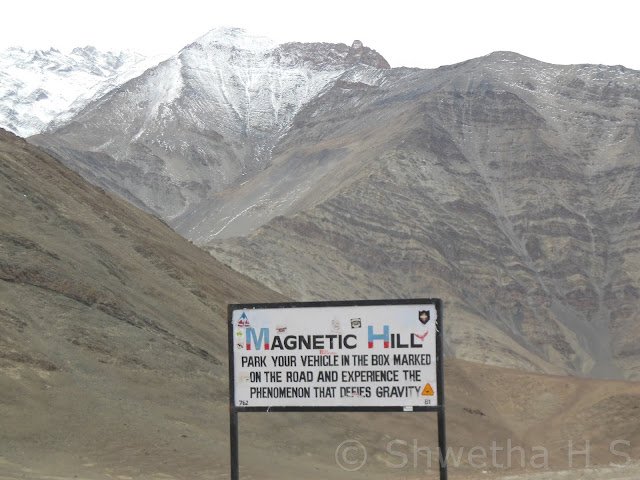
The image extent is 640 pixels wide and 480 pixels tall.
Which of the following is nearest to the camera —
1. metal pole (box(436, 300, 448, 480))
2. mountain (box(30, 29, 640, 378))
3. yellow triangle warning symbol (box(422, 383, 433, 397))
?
metal pole (box(436, 300, 448, 480))

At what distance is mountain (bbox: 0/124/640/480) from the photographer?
113 feet

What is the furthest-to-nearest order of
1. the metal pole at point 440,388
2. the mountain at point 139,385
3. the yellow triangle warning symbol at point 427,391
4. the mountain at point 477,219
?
the mountain at point 477,219, the mountain at point 139,385, the yellow triangle warning symbol at point 427,391, the metal pole at point 440,388

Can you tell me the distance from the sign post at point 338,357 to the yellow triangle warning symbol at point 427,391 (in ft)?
0.05

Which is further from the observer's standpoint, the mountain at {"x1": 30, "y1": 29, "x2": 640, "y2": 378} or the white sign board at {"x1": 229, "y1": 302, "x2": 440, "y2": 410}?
the mountain at {"x1": 30, "y1": 29, "x2": 640, "y2": 378}

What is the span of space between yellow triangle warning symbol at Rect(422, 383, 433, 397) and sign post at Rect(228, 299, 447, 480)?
15mm

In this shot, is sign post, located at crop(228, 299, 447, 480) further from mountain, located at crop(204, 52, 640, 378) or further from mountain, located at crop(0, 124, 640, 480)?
mountain, located at crop(204, 52, 640, 378)

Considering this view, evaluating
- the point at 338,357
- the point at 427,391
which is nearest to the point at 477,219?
the point at 338,357

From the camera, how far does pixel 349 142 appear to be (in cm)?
18575

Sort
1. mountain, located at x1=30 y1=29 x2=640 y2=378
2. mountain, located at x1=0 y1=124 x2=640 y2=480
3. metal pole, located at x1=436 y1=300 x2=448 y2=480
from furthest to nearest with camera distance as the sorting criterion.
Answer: mountain, located at x1=30 y1=29 x2=640 y2=378, mountain, located at x1=0 y1=124 x2=640 y2=480, metal pole, located at x1=436 y1=300 x2=448 y2=480

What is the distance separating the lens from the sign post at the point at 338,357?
1568 cm

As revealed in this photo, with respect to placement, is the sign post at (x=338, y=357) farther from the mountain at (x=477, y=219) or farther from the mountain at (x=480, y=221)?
the mountain at (x=480, y=221)

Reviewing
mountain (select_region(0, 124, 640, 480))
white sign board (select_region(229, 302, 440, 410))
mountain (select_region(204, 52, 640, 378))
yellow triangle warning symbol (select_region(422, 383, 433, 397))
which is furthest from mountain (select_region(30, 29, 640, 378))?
yellow triangle warning symbol (select_region(422, 383, 433, 397))

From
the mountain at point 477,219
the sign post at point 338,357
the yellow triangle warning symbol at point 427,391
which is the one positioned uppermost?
the mountain at point 477,219

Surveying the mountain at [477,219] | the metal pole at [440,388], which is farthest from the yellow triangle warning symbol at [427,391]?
the mountain at [477,219]
